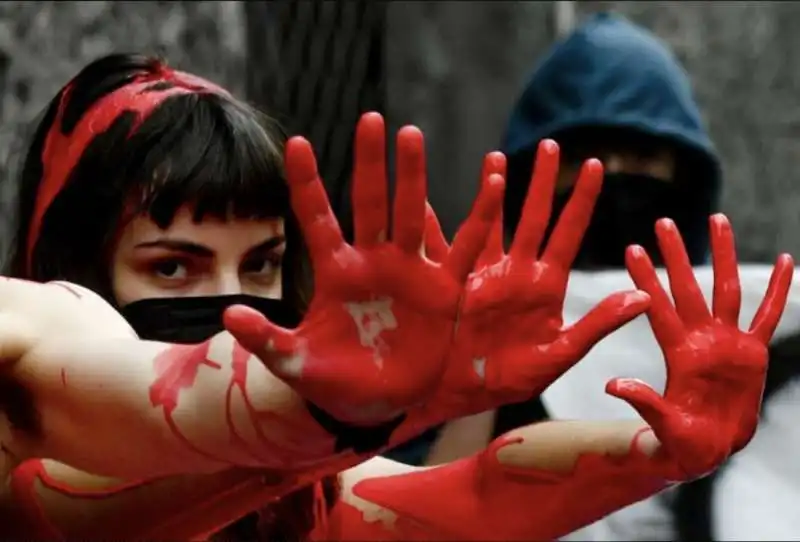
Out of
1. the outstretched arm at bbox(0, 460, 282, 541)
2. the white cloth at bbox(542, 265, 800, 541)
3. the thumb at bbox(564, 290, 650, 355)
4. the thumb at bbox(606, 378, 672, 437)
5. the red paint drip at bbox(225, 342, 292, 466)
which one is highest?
the thumb at bbox(564, 290, 650, 355)

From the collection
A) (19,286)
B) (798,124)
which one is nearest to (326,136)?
(19,286)

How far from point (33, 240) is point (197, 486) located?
0.25 m

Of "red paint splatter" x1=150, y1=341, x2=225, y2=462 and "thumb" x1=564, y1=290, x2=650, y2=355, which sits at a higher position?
"thumb" x1=564, y1=290, x2=650, y2=355

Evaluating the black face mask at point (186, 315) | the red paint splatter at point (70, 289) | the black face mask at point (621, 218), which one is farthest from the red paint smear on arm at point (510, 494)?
the black face mask at point (621, 218)

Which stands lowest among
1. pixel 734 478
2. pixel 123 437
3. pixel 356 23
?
pixel 734 478

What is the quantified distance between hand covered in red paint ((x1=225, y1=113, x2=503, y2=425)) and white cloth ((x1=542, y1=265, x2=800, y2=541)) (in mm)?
548

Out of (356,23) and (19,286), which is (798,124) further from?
(19,286)

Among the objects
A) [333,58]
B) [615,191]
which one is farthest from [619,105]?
[333,58]

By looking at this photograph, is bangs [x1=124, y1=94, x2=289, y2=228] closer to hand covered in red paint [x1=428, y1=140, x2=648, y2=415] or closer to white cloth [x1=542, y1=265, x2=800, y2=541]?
hand covered in red paint [x1=428, y1=140, x2=648, y2=415]

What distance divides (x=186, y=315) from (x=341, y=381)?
0.24m

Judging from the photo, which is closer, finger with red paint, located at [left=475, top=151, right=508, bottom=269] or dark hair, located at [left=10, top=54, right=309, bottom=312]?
finger with red paint, located at [left=475, top=151, right=508, bottom=269]

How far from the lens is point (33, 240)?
0.71m

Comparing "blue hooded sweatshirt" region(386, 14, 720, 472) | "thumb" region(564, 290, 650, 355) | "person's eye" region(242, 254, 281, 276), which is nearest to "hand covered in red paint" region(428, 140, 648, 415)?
"thumb" region(564, 290, 650, 355)

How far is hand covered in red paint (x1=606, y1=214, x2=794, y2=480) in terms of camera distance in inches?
21.8
